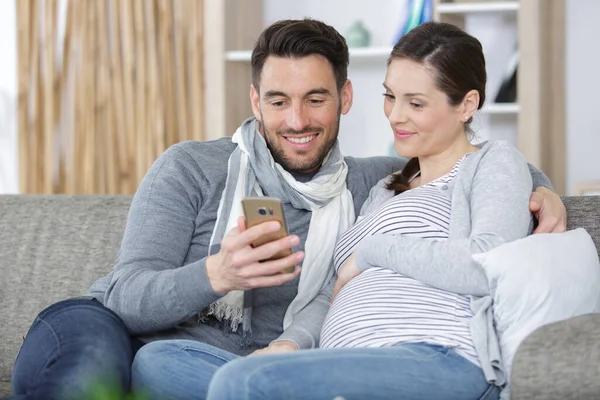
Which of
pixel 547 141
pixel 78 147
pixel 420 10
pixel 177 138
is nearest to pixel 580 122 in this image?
pixel 547 141

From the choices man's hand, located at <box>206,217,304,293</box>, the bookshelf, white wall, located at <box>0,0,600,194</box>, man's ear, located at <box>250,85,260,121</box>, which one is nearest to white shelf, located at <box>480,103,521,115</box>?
the bookshelf

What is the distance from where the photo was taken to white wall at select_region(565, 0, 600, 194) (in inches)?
148

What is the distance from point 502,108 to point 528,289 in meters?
1.80

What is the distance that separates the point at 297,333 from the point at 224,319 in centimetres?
21

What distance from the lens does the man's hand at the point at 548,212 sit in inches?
81.9

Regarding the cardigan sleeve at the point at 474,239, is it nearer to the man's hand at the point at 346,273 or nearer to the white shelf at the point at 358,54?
the man's hand at the point at 346,273

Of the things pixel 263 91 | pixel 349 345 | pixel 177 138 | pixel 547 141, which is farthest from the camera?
pixel 177 138

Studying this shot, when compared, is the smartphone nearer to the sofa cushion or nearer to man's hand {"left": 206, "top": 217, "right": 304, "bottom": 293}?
man's hand {"left": 206, "top": 217, "right": 304, "bottom": 293}

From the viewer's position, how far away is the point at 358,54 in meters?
3.71

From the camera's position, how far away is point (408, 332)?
74.8 inches

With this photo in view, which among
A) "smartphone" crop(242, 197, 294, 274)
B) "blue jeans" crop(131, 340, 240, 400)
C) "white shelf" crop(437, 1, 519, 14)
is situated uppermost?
"white shelf" crop(437, 1, 519, 14)

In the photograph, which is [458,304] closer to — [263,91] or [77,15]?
[263,91]

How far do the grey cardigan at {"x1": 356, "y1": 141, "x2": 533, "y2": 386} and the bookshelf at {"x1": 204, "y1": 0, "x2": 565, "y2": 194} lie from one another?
144 cm

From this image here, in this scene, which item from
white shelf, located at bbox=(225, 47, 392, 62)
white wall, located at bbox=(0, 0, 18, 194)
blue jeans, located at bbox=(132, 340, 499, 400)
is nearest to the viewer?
blue jeans, located at bbox=(132, 340, 499, 400)
